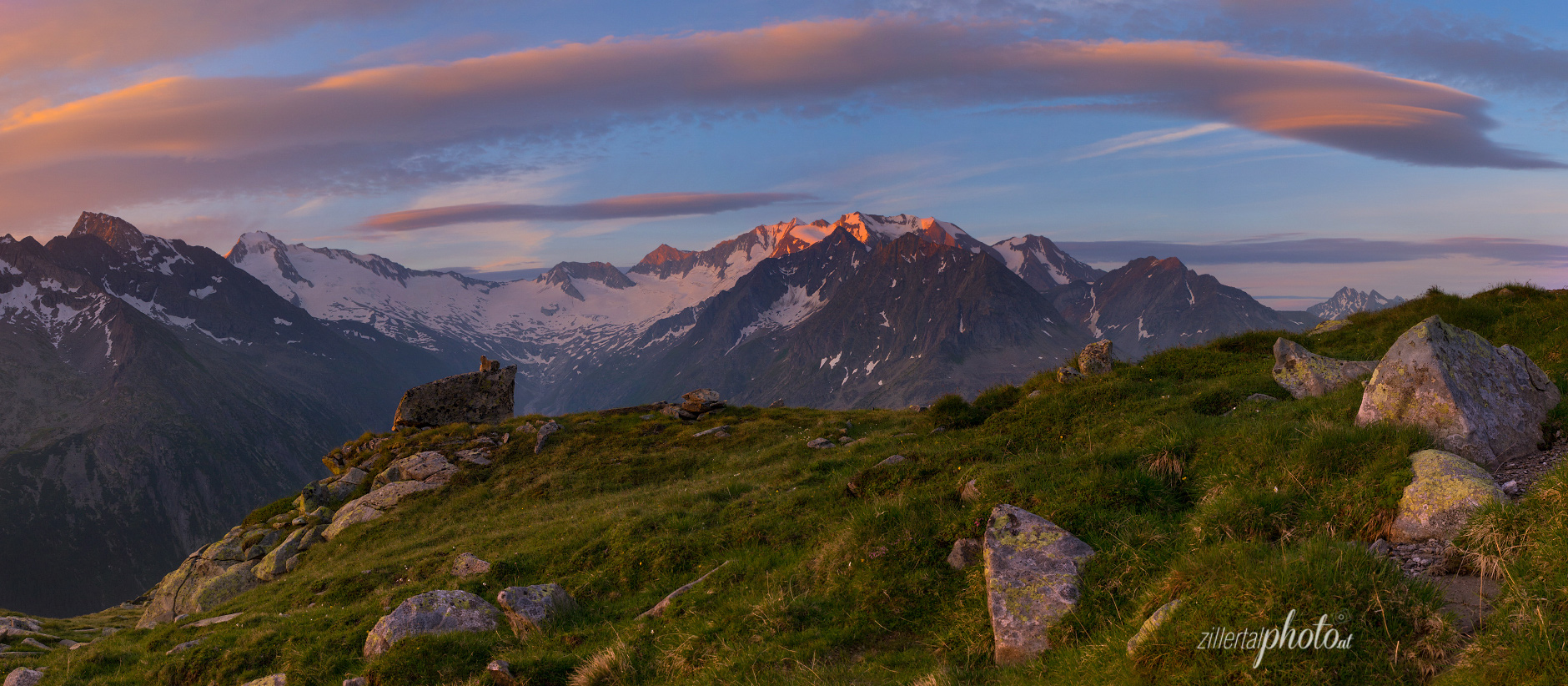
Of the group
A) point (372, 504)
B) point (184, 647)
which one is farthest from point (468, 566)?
point (372, 504)

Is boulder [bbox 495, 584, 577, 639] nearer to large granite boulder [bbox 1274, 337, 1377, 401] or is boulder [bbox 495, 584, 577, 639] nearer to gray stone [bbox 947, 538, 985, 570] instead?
gray stone [bbox 947, 538, 985, 570]

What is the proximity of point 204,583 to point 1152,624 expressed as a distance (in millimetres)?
42960

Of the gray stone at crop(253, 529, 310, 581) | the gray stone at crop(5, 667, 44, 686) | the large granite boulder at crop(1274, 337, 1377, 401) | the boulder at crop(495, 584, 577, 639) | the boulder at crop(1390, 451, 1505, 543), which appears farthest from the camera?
the gray stone at crop(253, 529, 310, 581)

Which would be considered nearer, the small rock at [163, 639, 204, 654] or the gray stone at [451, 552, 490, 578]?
the small rock at [163, 639, 204, 654]

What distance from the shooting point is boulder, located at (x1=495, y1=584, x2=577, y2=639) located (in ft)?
53.8

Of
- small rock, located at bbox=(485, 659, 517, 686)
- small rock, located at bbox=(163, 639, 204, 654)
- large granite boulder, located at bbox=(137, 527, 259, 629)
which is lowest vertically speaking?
large granite boulder, located at bbox=(137, 527, 259, 629)

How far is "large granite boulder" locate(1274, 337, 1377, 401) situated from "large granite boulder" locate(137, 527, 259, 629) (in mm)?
44429

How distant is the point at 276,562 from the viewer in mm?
35469

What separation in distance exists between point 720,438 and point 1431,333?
3445 centimetres

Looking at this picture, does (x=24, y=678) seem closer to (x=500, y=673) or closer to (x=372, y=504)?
(x=500, y=673)

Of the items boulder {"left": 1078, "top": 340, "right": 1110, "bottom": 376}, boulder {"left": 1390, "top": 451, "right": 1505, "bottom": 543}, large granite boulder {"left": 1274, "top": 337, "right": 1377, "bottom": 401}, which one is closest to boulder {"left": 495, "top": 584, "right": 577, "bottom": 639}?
boulder {"left": 1390, "top": 451, "right": 1505, "bottom": 543}

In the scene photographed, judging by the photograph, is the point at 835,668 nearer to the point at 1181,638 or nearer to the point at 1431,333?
the point at 1181,638

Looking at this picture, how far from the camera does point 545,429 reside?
4906cm

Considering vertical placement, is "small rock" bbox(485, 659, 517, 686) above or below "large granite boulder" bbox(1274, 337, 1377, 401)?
below
